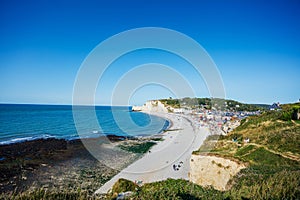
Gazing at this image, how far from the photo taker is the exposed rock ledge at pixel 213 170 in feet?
34.8

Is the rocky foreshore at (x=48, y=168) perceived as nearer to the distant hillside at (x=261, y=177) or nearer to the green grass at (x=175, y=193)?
the distant hillside at (x=261, y=177)

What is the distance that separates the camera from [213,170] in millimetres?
11594

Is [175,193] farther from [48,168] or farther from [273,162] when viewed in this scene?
[48,168]

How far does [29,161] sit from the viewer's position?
69.9 ft

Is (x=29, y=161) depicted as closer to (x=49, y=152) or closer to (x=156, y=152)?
(x=49, y=152)

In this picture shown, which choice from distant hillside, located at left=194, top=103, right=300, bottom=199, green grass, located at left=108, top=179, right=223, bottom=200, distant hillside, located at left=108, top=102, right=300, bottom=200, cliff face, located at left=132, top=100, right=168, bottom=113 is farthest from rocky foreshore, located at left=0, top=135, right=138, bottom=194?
cliff face, located at left=132, top=100, right=168, bottom=113

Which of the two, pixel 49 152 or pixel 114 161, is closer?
pixel 114 161

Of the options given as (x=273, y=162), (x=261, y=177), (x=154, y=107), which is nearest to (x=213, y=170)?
(x=273, y=162)

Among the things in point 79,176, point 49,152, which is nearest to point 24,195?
point 79,176

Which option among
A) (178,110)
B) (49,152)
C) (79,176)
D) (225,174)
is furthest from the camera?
(178,110)

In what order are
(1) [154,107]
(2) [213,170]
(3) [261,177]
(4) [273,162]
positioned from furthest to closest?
(1) [154,107] < (2) [213,170] < (4) [273,162] < (3) [261,177]

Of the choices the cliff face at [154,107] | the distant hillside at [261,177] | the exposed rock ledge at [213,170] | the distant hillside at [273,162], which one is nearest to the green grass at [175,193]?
the distant hillside at [261,177]

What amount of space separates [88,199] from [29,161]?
2230 cm

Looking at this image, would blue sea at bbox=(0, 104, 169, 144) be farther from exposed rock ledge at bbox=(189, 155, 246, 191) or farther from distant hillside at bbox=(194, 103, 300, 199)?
distant hillside at bbox=(194, 103, 300, 199)
